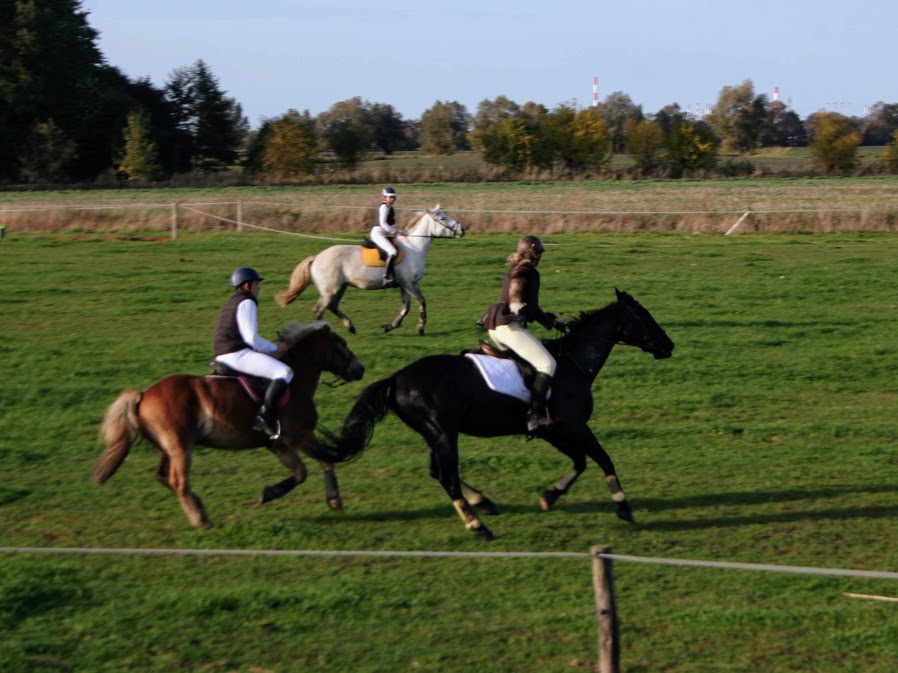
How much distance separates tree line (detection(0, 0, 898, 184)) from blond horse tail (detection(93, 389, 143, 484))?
5415 centimetres

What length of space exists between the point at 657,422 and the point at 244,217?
23.6 meters

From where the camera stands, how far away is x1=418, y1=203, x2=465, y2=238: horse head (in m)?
19.6

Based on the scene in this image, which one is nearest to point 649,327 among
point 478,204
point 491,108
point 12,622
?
point 12,622

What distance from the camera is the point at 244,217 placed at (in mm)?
34312

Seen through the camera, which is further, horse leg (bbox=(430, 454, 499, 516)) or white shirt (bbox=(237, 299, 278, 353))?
horse leg (bbox=(430, 454, 499, 516))

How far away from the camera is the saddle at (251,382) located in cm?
910

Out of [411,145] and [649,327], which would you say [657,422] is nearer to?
[649,327]

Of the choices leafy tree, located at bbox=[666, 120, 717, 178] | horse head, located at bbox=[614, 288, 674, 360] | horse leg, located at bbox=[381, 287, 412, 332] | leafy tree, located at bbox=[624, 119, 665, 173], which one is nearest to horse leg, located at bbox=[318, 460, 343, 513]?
horse head, located at bbox=[614, 288, 674, 360]

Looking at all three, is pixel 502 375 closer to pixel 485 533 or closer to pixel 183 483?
pixel 485 533

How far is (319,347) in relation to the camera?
32.1ft

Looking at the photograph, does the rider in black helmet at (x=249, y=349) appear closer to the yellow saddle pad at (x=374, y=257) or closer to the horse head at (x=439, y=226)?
the yellow saddle pad at (x=374, y=257)

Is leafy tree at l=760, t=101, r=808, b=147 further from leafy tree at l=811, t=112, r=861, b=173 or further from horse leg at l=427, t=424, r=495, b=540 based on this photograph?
horse leg at l=427, t=424, r=495, b=540

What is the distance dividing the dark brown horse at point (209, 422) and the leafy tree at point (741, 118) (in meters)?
94.2

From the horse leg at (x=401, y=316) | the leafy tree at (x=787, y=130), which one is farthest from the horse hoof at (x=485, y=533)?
the leafy tree at (x=787, y=130)
